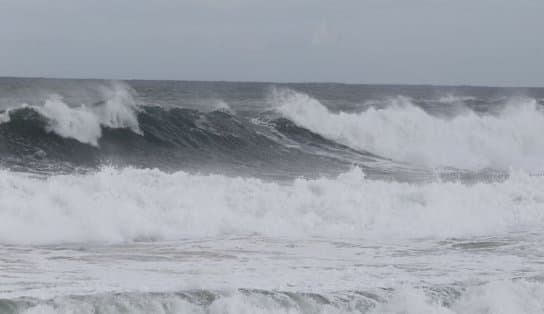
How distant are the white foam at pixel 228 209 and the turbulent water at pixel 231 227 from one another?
4cm

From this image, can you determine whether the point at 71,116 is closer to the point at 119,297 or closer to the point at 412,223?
the point at 412,223

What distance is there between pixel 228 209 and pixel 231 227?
737 millimetres

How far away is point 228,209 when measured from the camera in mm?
15156

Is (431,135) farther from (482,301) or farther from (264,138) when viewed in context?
(482,301)

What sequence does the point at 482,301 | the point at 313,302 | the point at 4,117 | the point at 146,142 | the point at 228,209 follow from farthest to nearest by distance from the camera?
the point at 146,142 → the point at 4,117 → the point at 228,209 → the point at 482,301 → the point at 313,302

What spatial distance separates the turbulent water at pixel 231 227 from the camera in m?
10.1

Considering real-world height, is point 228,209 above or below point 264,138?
below

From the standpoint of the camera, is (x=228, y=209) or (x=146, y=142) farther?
(x=146, y=142)

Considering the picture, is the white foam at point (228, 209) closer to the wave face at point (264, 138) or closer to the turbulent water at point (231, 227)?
the turbulent water at point (231, 227)

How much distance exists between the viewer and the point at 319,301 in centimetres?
998

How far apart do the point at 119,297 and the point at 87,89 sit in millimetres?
37269

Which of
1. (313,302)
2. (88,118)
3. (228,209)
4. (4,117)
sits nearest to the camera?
(313,302)

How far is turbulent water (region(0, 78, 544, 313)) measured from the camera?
10086 mm

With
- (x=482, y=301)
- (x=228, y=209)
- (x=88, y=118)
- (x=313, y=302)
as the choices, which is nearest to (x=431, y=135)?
(x=88, y=118)
